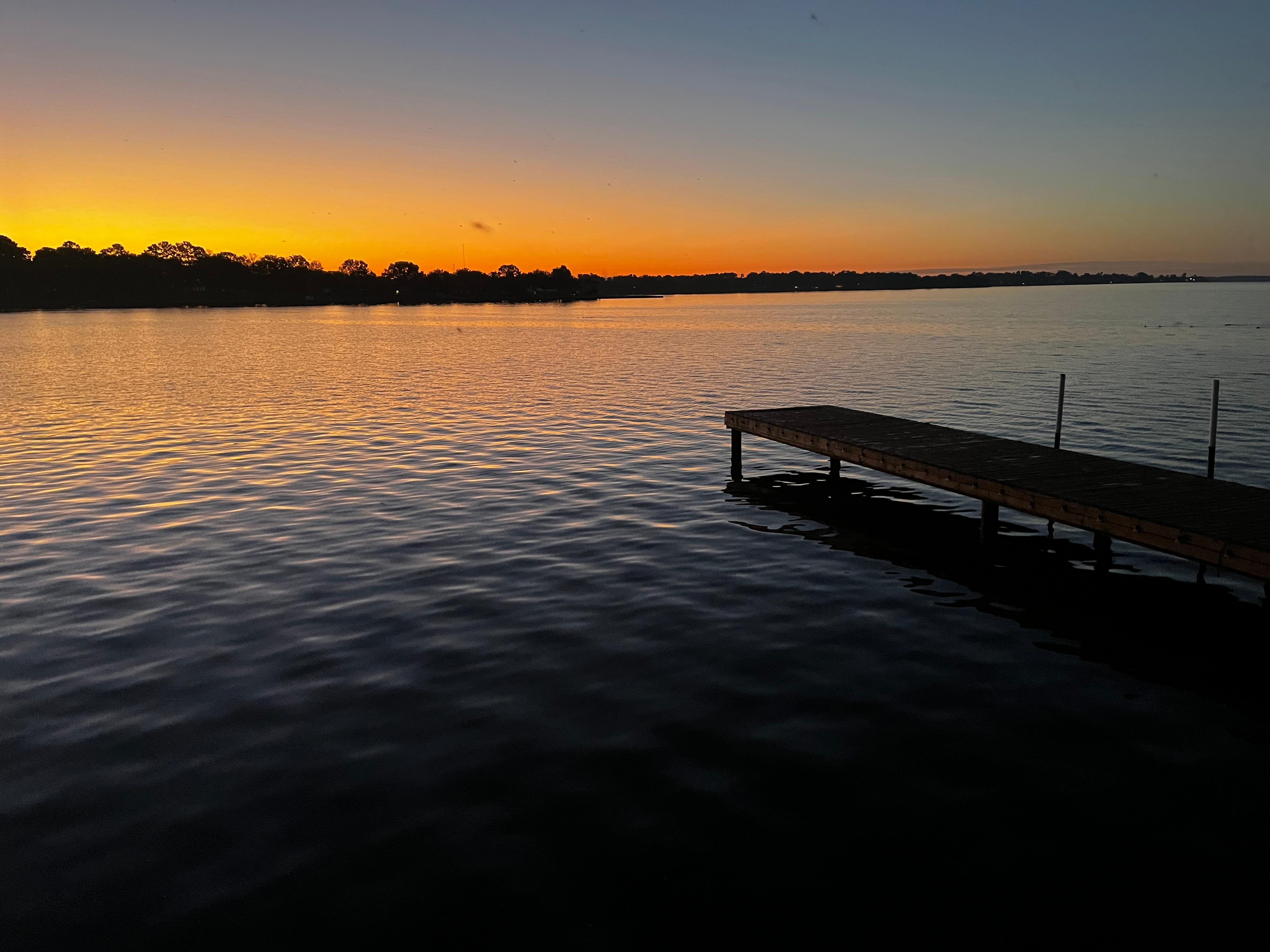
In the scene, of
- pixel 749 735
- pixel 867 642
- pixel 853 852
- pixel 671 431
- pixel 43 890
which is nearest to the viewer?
pixel 43 890

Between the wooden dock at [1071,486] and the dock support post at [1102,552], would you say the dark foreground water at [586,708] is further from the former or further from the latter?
the wooden dock at [1071,486]

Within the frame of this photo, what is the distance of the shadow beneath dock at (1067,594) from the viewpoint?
998 centimetres

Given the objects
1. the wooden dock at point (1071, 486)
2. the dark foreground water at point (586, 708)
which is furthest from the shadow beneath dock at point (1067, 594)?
the wooden dock at point (1071, 486)

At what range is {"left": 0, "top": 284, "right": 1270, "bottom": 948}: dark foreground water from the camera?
6.09m

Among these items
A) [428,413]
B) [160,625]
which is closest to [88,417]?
[428,413]

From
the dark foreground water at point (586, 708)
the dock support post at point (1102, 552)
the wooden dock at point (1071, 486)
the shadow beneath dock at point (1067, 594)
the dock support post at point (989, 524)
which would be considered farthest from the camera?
the dock support post at point (989, 524)

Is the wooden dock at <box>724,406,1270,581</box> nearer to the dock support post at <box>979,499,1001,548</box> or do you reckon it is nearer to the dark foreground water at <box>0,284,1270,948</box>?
the dock support post at <box>979,499,1001,548</box>

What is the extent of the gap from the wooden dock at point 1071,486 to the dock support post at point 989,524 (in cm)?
2

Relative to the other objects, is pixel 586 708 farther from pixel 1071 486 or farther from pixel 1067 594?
pixel 1071 486

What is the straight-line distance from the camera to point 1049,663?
10.1 meters

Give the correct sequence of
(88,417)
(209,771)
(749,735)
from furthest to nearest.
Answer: (88,417), (749,735), (209,771)

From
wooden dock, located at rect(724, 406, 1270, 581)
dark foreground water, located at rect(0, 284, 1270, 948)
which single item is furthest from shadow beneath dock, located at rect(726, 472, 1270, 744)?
wooden dock, located at rect(724, 406, 1270, 581)

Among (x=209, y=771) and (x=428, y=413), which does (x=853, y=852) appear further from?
(x=428, y=413)

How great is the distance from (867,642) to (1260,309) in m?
163
